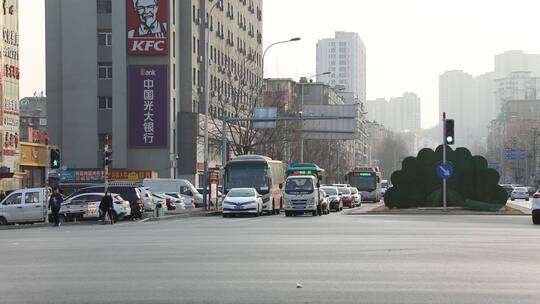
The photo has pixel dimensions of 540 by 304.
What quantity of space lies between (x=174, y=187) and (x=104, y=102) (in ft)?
63.6

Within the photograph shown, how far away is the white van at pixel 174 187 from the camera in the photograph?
5775 centimetres

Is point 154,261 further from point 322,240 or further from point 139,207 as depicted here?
point 139,207

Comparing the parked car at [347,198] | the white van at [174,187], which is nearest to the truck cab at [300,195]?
the white van at [174,187]

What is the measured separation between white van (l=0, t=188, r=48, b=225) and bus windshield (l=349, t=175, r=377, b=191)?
45.5 meters

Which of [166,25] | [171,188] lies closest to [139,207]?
[171,188]

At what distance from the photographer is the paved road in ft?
40.5

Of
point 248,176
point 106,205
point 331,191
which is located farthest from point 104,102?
point 106,205

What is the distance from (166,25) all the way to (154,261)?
189 feet

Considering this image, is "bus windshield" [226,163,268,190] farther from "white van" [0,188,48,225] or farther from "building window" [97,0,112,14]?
"building window" [97,0,112,14]

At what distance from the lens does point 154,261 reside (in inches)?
683

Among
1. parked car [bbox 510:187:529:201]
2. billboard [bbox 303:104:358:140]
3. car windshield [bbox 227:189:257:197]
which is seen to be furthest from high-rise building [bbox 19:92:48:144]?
parked car [bbox 510:187:529:201]

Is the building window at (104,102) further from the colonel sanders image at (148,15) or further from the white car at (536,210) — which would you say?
the white car at (536,210)

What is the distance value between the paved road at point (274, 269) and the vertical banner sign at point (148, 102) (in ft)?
159

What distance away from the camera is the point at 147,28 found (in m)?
→ 73.1
